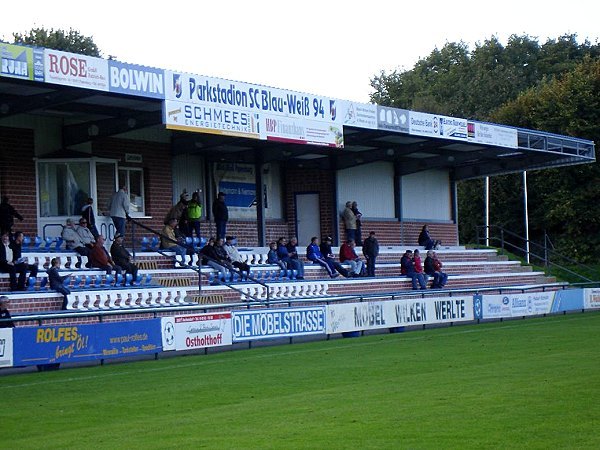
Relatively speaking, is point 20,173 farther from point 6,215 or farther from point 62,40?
point 62,40

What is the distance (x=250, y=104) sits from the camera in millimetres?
26859

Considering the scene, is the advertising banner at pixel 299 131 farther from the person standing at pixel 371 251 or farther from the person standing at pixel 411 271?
the person standing at pixel 411 271

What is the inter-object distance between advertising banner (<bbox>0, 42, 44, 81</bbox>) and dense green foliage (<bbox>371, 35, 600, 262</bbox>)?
36.7 m

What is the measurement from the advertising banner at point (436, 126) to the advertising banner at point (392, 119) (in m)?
0.35

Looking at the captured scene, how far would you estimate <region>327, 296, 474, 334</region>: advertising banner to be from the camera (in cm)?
2584

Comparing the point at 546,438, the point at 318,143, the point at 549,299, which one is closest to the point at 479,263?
the point at 549,299

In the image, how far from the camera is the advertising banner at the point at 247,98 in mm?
24844

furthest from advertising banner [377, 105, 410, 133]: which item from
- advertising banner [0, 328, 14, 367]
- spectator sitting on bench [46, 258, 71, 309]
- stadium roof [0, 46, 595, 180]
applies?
advertising banner [0, 328, 14, 367]

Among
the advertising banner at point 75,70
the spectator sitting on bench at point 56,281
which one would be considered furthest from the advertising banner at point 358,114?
the spectator sitting on bench at point 56,281

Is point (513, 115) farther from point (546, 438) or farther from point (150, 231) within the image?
point (546, 438)

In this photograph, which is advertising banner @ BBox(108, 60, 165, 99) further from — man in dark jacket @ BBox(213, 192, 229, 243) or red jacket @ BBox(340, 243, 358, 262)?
red jacket @ BBox(340, 243, 358, 262)

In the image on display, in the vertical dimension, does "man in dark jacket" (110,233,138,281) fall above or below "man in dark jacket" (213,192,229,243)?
below

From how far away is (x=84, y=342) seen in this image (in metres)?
19.4

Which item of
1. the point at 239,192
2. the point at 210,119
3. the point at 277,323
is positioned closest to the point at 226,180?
the point at 239,192
